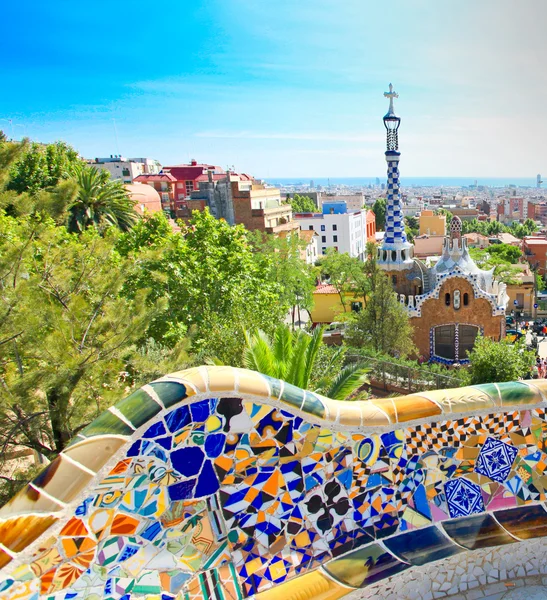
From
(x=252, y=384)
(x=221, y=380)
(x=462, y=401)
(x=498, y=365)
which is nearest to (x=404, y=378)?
(x=498, y=365)

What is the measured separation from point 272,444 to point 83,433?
124 cm

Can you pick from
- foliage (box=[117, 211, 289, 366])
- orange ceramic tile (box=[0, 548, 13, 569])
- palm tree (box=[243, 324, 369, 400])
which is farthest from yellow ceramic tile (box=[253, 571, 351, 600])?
foliage (box=[117, 211, 289, 366])

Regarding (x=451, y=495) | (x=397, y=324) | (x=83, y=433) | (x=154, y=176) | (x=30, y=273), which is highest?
(x=154, y=176)

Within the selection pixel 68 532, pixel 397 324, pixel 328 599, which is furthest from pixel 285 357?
pixel 397 324

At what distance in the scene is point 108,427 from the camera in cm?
305

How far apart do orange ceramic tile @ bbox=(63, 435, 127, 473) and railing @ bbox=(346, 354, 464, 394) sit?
949cm

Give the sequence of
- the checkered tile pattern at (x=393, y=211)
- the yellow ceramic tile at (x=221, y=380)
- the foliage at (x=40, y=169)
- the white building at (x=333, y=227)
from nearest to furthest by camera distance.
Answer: the yellow ceramic tile at (x=221, y=380) < the foliage at (x=40, y=169) < the checkered tile pattern at (x=393, y=211) < the white building at (x=333, y=227)

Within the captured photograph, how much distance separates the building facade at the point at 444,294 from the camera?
17625 millimetres

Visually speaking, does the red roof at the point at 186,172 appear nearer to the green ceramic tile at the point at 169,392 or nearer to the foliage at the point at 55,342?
the foliage at the point at 55,342

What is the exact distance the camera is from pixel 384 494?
148 inches

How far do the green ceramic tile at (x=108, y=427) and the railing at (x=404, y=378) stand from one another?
9429 millimetres

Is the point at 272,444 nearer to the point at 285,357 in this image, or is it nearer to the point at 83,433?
the point at 83,433

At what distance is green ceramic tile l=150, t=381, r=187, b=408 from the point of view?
316 centimetres

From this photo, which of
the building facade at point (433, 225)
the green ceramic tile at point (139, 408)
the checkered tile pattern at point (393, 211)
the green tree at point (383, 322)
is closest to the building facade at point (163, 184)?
the building facade at point (433, 225)
